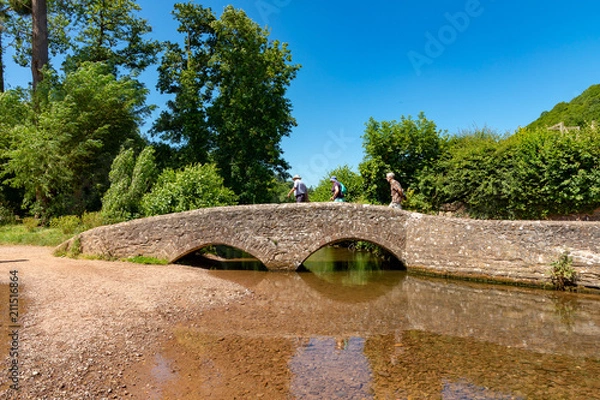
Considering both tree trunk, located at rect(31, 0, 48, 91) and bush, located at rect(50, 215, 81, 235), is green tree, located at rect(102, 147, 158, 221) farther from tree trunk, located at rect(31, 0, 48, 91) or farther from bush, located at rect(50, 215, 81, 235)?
tree trunk, located at rect(31, 0, 48, 91)

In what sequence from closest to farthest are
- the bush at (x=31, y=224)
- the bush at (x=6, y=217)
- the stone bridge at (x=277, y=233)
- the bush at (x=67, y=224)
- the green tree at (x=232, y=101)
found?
the stone bridge at (x=277, y=233), the bush at (x=67, y=224), the bush at (x=31, y=224), the bush at (x=6, y=217), the green tree at (x=232, y=101)

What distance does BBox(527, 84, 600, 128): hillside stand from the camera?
3139 cm

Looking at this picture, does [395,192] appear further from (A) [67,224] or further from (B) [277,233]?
(A) [67,224]

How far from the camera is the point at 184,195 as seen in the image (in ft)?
43.9

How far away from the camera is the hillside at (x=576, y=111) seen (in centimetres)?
3139

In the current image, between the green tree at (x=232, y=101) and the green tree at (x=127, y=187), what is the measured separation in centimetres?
645

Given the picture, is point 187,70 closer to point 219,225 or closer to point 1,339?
point 219,225

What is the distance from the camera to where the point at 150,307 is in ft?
22.3

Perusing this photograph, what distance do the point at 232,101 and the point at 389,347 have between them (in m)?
18.4

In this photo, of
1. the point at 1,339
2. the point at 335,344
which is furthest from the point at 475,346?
the point at 1,339

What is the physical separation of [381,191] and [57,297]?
12833mm

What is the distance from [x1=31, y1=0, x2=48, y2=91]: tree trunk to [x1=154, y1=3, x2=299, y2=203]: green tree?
20.4ft

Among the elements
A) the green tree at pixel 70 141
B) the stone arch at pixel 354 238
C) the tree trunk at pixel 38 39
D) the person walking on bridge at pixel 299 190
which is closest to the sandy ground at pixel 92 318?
the stone arch at pixel 354 238

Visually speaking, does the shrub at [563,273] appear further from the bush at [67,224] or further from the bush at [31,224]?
the bush at [31,224]
